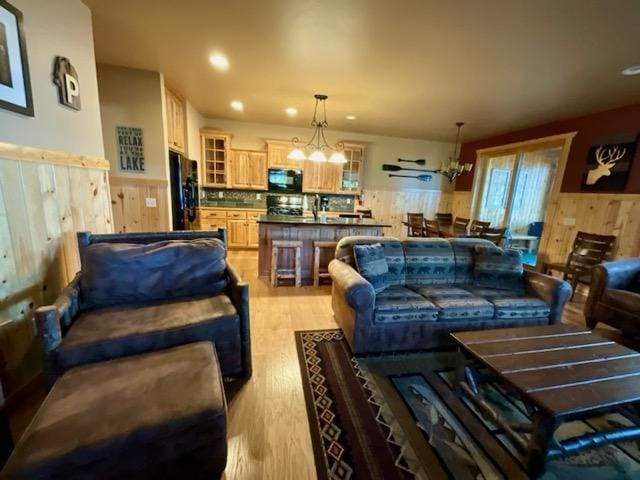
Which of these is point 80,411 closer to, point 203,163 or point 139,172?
point 139,172

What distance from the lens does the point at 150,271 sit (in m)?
1.88

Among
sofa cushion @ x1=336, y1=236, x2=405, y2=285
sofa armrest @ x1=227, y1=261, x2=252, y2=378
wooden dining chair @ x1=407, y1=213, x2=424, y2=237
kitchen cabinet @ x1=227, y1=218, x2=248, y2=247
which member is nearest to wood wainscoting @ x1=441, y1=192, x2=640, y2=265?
wooden dining chair @ x1=407, y1=213, x2=424, y2=237

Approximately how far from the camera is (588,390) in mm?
1294

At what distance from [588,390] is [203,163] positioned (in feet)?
19.6

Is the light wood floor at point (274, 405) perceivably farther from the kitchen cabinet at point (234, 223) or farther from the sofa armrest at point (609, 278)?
the kitchen cabinet at point (234, 223)

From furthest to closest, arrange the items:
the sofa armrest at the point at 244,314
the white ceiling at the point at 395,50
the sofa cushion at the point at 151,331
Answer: the white ceiling at the point at 395,50 < the sofa armrest at the point at 244,314 < the sofa cushion at the point at 151,331

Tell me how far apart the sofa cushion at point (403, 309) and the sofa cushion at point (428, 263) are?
1.43 feet

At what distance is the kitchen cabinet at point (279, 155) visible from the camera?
5.49 metres

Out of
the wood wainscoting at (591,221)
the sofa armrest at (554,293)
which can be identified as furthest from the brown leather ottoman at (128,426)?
the wood wainscoting at (591,221)

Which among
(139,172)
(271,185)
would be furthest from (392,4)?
(271,185)

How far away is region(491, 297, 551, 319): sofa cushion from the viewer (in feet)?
7.47

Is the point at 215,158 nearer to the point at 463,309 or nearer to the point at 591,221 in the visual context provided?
the point at 463,309

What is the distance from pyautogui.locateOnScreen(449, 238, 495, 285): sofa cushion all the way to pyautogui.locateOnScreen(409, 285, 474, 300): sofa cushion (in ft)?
0.76

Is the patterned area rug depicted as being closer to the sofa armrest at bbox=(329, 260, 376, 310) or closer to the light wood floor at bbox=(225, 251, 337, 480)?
the light wood floor at bbox=(225, 251, 337, 480)
